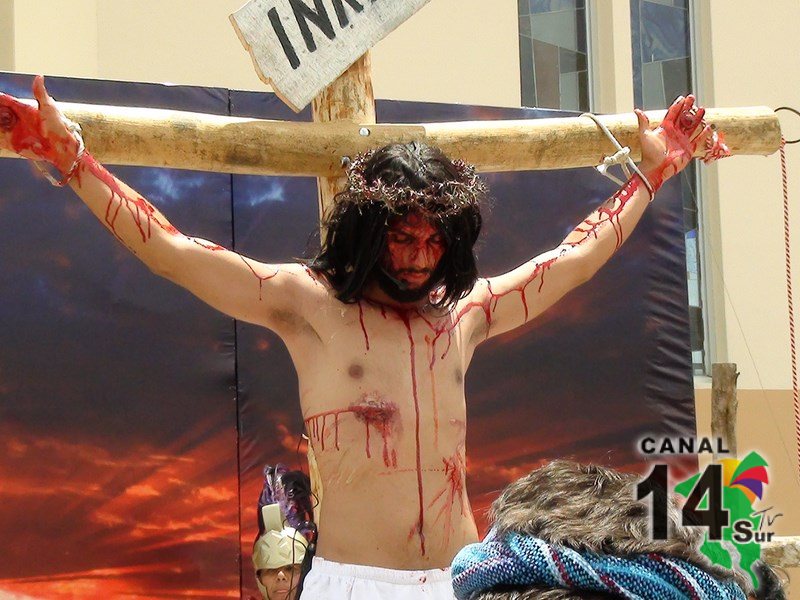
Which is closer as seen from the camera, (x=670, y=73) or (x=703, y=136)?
(x=703, y=136)

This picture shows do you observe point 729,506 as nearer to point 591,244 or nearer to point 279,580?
point 591,244

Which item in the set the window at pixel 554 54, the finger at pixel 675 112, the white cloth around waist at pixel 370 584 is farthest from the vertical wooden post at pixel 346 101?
the window at pixel 554 54

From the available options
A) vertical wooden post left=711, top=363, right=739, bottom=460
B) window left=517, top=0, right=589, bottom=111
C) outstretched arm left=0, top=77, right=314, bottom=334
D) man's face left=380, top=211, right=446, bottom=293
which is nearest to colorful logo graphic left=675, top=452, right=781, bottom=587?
man's face left=380, top=211, right=446, bottom=293

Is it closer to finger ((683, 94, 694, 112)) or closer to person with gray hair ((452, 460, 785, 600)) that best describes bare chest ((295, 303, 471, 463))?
finger ((683, 94, 694, 112))

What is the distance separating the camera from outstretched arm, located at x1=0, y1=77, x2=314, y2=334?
8.32 feet

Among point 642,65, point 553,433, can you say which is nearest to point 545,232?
point 553,433

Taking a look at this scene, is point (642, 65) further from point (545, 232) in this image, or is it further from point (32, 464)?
point (32, 464)

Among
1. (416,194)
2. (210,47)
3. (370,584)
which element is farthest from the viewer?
(210,47)

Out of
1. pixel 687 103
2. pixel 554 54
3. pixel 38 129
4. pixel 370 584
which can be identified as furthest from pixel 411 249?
pixel 554 54

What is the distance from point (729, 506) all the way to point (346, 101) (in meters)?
2.12

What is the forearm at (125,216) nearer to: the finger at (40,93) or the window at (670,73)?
the finger at (40,93)

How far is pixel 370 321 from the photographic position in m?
2.64

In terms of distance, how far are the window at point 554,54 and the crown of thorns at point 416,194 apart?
4.42 metres

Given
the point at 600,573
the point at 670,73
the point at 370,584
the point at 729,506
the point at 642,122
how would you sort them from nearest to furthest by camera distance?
the point at 600,573 < the point at 729,506 < the point at 370,584 < the point at 642,122 < the point at 670,73
